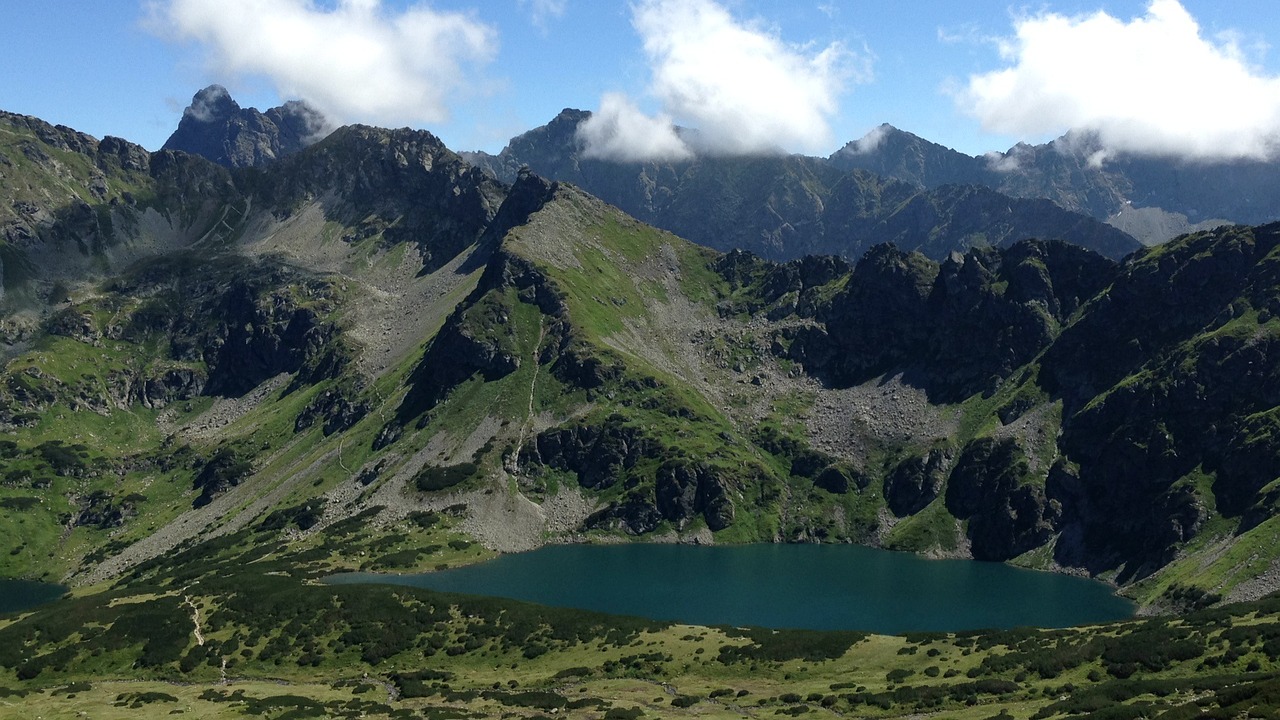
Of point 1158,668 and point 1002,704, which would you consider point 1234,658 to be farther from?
point 1002,704

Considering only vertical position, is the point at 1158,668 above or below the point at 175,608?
above

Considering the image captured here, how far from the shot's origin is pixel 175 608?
15450cm

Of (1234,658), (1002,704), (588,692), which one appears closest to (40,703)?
(588,692)

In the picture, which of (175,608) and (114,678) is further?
(175,608)

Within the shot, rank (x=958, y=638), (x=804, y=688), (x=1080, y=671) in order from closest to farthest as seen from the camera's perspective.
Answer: (x=1080, y=671) → (x=804, y=688) → (x=958, y=638)

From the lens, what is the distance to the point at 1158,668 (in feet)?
279

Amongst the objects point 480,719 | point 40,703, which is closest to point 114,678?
point 40,703

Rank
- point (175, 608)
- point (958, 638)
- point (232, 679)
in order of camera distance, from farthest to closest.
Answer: point (175, 608) < point (232, 679) < point (958, 638)

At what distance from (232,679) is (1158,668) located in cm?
11411

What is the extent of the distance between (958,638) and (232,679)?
9766 centimetres

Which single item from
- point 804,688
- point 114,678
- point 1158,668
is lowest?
point 114,678

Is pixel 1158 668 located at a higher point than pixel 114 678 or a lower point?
higher

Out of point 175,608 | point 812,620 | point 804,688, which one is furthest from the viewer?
point 812,620

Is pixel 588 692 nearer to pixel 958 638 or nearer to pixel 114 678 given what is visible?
pixel 958 638
